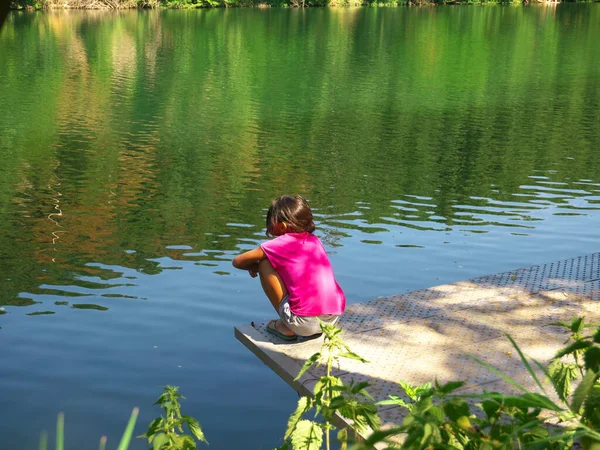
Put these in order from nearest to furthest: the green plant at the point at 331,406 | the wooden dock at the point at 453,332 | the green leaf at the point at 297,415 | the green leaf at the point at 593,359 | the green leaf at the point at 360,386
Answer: the green leaf at the point at 593,359
the green leaf at the point at 360,386
the green plant at the point at 331,406
the green leaf at the point at 297,415
the wooden dock at the point at 453,332

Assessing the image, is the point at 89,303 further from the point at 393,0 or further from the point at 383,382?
the point at 393,0

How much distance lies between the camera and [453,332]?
17.2 ft

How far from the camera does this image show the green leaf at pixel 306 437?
3.09m

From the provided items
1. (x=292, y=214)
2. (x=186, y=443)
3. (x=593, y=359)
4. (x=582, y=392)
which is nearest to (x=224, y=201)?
(x=292, y=214)

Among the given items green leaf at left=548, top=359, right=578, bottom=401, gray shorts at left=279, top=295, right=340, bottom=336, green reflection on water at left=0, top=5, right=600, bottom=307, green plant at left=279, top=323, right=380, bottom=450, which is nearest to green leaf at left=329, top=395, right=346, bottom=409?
green plant at left=279, top=323, right=380, bottom=450

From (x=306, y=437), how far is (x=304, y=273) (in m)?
2.08

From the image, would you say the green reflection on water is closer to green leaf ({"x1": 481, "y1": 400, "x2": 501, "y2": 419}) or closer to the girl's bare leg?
the girl's bare leg

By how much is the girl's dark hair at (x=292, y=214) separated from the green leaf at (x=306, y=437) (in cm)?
215

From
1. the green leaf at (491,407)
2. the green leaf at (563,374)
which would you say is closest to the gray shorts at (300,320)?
the green leaf at (563,374)

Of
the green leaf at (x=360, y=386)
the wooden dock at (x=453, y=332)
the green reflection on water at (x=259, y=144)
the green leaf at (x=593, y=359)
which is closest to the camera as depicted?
the green leaf at (x=593, y=359)

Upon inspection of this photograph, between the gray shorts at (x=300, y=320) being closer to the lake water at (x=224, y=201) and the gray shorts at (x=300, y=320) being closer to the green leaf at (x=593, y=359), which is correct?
the lake water at (x=224, y=201)

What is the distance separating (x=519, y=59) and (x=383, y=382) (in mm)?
27297

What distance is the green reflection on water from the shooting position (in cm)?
909

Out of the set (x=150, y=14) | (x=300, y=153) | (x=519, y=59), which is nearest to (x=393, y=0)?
(x=150, y=14)
